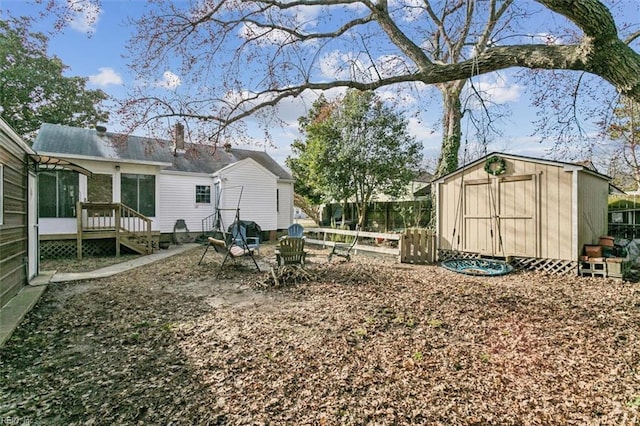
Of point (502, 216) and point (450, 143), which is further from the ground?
point (450, 143)

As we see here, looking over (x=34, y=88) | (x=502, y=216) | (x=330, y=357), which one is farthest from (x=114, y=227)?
(x=34, y=88)

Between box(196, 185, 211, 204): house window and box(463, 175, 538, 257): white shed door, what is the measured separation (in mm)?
11456

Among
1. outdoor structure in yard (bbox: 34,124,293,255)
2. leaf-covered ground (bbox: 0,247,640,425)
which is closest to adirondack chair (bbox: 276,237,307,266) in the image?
leaf-covered ground (bbox: 0,247,640,425)

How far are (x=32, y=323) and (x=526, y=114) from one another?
339 inches

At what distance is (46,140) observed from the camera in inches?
447

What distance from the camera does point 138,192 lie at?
1226 centimetres

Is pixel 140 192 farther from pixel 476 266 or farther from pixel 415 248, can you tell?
pixel 476 266

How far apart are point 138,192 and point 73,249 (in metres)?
2.90

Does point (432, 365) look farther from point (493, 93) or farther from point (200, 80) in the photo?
point (200, 80)

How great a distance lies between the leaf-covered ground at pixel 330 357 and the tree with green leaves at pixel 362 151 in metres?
9.51

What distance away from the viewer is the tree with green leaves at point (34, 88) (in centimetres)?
1786

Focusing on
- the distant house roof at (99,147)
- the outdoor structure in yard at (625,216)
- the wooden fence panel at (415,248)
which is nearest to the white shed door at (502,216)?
the wooden fence panel at (415,248)

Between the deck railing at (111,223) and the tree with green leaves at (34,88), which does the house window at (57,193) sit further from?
the tree with green leaves at (34,88)

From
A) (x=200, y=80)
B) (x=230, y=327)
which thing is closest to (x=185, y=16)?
(x=200, y=80)
